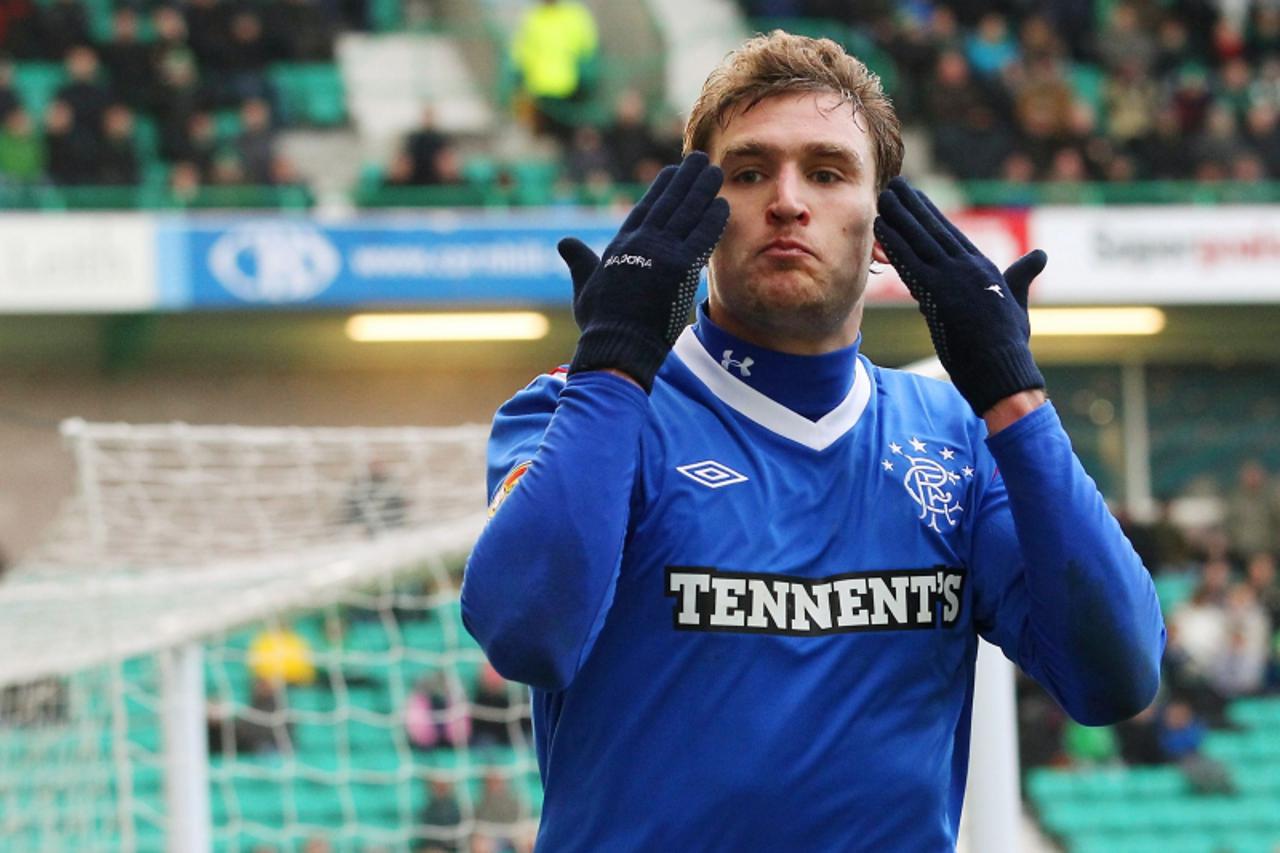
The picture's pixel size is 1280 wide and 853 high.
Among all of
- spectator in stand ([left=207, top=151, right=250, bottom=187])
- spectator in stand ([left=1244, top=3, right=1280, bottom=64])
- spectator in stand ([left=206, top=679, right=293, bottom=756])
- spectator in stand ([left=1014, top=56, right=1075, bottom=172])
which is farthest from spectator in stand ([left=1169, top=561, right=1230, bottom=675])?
spectator in stand ([left=207, top=151, right=250, bottom=187])

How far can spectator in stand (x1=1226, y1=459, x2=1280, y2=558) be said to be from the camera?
15.9 metres

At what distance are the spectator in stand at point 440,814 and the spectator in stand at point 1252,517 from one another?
9384 mm

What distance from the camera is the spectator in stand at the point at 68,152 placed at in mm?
13141

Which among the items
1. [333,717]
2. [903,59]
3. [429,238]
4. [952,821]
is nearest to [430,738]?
[333,717]

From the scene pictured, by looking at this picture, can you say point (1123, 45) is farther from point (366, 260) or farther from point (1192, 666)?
point (366, 260)

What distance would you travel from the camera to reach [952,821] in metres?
2.20

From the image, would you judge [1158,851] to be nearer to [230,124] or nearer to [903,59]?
[903,59]

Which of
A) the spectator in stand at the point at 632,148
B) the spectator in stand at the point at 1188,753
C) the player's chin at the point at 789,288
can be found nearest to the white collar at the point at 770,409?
the player's chin at the point at 789,288

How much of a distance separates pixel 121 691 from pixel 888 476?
268 cm

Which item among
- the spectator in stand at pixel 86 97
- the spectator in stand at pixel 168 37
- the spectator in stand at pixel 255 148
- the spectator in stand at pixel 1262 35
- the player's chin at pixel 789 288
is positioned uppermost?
the spectator in stand at pixel 1262 35

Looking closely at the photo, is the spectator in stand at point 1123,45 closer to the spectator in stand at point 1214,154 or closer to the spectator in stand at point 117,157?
the spectator in stand at point 1214,154

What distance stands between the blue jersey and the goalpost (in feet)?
3.22

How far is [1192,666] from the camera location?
12.5 meters

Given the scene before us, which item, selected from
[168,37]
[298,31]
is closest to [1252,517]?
[298,31]
